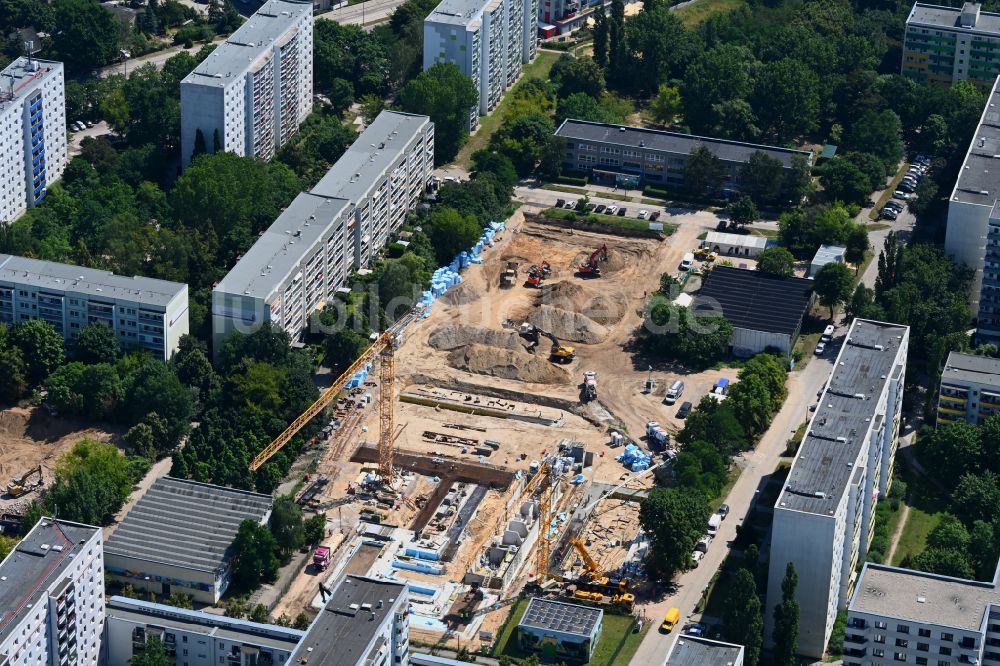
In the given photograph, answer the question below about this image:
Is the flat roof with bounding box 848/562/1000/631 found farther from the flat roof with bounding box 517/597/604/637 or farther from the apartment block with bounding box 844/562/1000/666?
the flat roof with bounding box 517/597/604/637

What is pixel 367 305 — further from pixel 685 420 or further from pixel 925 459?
pixel 925 459

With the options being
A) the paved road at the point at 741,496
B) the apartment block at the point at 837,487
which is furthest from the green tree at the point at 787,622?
the paved road at the point at 741,496

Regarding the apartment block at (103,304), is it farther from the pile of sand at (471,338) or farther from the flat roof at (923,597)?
the flat roof at (923,597)

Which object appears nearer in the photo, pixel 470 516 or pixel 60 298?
pixel 470 516

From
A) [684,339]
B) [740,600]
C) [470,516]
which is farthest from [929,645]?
[684,339]

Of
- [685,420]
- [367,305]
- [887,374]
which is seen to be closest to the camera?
[887,374]

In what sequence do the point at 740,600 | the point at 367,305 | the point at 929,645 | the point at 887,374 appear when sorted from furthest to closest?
the point at 367,305, the point at 887,374, the point at 740,600, the point at 929,645
